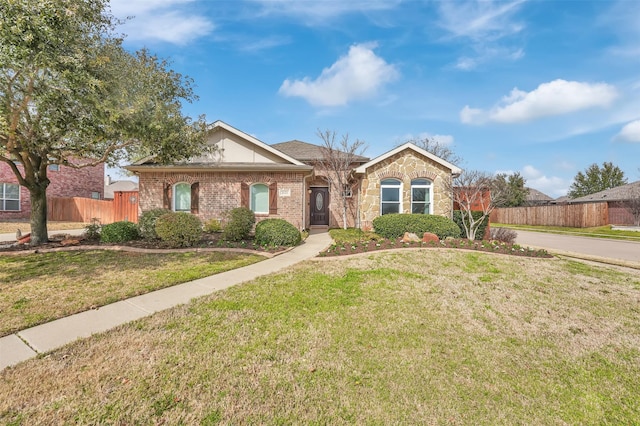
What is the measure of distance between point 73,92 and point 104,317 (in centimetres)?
542

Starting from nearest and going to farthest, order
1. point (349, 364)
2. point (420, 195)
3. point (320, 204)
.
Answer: point (349, 364)
point (420, 195)
point (320, 204)

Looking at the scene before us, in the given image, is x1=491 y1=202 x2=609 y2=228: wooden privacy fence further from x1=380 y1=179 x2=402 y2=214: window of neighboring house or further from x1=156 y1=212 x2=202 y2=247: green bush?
x1=156 y1=212 x2=202 y2=247: green bush

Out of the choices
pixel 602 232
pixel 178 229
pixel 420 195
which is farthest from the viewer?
pixel 602 232

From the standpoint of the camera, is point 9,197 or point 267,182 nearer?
point 267,182

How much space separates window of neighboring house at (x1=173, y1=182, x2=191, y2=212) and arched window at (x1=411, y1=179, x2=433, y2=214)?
1075cm

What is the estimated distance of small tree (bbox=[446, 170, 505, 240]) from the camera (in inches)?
414

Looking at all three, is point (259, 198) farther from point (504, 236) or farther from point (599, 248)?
point (599, 248)

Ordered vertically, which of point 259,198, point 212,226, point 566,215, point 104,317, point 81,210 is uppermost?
point 259,198

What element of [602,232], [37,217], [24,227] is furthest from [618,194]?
[24,227]

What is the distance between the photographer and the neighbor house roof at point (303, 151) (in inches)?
607

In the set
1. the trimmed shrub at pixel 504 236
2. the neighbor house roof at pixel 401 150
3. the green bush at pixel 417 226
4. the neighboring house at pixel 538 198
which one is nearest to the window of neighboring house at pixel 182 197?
the neighbor house roof at pixel 401 150

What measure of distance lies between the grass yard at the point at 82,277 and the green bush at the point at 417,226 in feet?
18.3

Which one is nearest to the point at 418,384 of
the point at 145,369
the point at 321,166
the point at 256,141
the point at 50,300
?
the point at 145,369

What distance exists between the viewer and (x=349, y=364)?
2799 mm
